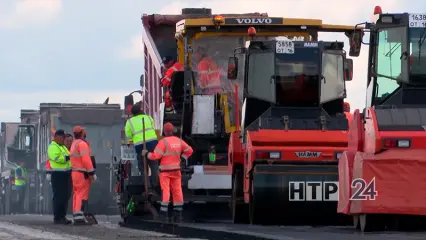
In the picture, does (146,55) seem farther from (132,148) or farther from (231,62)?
(231,62)

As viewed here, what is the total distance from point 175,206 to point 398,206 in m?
6.08

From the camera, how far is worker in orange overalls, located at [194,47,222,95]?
22677 millimetres

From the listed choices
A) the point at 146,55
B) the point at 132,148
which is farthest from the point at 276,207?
the point at 146,55

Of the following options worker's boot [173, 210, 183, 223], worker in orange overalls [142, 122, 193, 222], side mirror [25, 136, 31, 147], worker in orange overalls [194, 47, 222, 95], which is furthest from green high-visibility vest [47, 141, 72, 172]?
side mirror [25, 136, 31, 147]

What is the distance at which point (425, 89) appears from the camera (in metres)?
16.5

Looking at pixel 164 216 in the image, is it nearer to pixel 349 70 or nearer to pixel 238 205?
pixel 238 205

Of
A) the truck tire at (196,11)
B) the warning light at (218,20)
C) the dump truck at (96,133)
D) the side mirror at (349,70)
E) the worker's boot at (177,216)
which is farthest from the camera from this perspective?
the dump truck at (96,133)

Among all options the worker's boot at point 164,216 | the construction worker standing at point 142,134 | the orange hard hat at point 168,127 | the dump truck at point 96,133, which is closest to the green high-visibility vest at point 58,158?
the construction worker standing at point 142,134

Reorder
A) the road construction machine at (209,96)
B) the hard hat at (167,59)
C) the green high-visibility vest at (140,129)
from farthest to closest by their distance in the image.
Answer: the hard hat at (167,59)
the green high-visibility vest at (140,129)
the road construction machine at (209,96)

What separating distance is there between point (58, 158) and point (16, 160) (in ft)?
68.1

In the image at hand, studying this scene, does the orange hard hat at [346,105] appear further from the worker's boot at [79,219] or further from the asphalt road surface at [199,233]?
the worker's boot at [79,219]

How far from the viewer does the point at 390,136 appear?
1537 cm

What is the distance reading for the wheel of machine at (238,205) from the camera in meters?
20.0

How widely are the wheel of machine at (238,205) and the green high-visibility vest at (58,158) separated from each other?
18.2 ft
